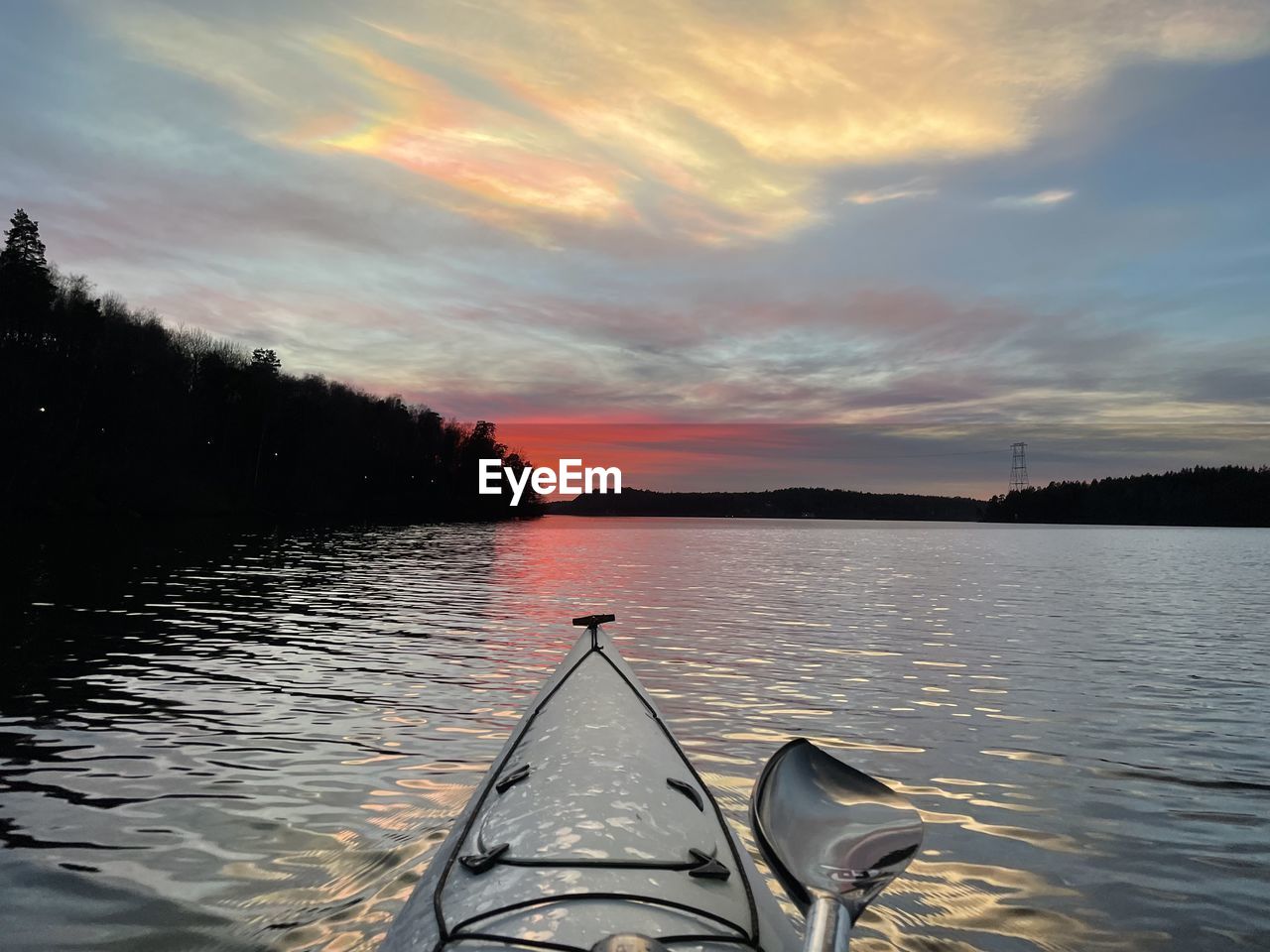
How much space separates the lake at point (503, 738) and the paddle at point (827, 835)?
6.50ft

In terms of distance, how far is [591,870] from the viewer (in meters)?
3.32

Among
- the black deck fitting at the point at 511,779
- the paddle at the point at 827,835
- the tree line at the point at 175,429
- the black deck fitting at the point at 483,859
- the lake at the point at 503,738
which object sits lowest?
the lake at the point at 503,738

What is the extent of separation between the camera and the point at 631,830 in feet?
12.3

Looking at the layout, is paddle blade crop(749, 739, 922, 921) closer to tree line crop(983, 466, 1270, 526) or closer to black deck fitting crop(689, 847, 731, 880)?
black deck fitting crop(689, 847, 731, 880)

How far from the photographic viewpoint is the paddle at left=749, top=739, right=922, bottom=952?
2.79 meters

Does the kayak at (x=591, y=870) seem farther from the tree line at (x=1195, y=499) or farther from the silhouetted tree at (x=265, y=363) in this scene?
the tree line at (x=1195, y=499)

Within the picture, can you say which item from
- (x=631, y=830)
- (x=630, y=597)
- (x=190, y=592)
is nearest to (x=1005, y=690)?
(x=631, y=830)

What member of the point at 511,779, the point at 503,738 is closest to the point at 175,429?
the point at 503,738

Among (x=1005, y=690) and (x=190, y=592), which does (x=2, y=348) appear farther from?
(x=1005, y=690)

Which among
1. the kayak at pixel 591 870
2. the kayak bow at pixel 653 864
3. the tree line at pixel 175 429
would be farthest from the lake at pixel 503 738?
the tree line at pixel 175 429

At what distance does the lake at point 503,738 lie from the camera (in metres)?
5.12

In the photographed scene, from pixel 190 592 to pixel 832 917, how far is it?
2374 cm

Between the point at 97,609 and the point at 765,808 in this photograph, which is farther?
the point at 97,609

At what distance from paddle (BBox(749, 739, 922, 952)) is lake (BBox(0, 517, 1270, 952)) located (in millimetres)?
1981
